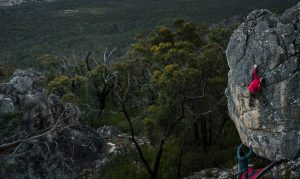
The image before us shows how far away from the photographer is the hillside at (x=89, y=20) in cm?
9756

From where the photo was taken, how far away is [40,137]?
57.0ft

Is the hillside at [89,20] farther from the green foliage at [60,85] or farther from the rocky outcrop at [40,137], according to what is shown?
the rocky outcrop at [40,137]

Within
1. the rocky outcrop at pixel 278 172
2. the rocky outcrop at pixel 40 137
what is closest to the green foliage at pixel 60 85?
the rocky outcrop at pixel 40 137

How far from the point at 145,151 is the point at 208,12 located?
4397 inches

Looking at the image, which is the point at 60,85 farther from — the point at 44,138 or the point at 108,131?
the point at 44,138

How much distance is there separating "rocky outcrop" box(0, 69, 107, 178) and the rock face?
6699 millimetres

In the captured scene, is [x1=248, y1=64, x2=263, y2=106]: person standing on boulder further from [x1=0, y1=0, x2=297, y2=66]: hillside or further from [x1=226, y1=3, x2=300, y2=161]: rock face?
[x1=0, y1=0, x2=297, y2=66]: hillside

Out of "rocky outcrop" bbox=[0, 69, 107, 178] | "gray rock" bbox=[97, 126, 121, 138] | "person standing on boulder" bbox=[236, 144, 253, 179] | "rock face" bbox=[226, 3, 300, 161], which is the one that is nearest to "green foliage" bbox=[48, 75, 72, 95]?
"gray rock" bbox=[97, 126, 121, 138]

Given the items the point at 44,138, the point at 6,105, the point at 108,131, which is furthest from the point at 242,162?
the point at 108,131

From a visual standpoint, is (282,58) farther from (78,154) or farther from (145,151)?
(78,154)

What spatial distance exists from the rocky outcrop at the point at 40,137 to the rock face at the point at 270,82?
264 inches

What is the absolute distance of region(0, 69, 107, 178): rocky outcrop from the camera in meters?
17.8

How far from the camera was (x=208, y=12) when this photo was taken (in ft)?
428

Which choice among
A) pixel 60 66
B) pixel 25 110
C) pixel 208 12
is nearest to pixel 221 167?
pixel 25 110
